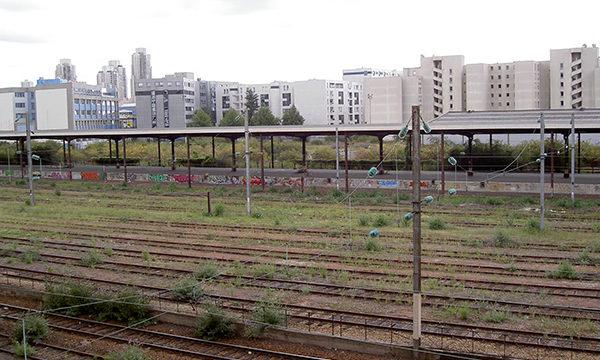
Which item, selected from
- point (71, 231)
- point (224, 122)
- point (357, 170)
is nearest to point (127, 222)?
point (71, 231)

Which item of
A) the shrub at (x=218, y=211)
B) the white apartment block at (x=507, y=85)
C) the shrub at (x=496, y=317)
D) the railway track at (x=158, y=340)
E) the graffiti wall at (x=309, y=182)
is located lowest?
the railway track at (x=158, y=340)

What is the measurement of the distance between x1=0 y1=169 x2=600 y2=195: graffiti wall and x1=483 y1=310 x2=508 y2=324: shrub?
17361 millimetres

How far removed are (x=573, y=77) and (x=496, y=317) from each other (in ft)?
249

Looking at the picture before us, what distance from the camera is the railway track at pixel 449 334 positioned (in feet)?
45.3

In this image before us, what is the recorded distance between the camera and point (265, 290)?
1956 cm

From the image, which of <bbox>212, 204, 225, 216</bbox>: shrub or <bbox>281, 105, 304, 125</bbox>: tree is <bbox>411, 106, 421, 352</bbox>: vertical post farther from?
<bbox>281, 105, 304, 125</bbox>: tree

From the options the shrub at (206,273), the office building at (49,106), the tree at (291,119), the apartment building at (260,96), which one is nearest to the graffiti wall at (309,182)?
the shrub at (206,273)

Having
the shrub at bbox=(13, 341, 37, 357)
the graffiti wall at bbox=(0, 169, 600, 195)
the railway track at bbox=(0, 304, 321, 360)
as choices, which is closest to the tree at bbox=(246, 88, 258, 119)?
the graffiti wall at bbox=(0, 169, 600, 195)

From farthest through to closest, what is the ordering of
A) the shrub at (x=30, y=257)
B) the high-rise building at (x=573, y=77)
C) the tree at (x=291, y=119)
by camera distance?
the tree at (x=291, y=119) → the high-rise building at (x=573, y=77) → the shrub at (x=30, y=257)

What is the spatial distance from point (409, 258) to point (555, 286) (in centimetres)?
547

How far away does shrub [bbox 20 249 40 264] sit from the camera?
2458 centimetres

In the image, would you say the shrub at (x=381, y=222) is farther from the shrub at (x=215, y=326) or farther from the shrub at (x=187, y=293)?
the shrub at (x=215, y=326)

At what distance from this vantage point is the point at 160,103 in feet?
395

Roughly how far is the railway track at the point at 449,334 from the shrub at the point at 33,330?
4560 mm
